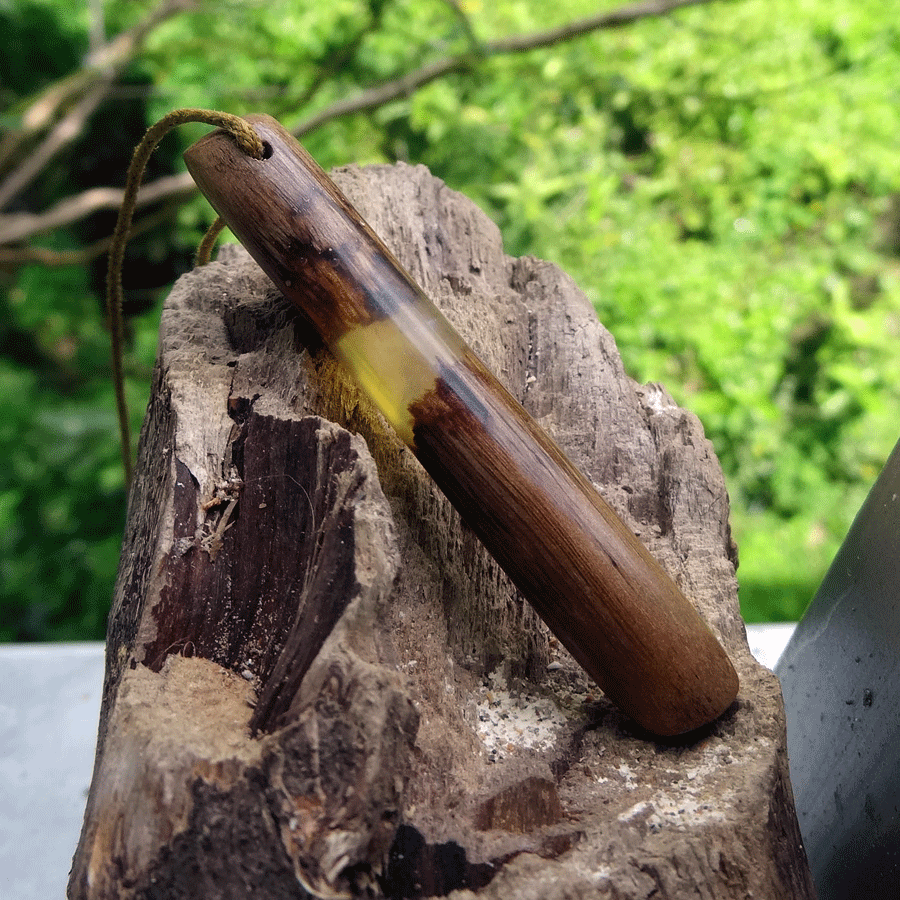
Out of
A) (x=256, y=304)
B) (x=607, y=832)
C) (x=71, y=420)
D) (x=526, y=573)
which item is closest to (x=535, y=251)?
(x=71, y=420)

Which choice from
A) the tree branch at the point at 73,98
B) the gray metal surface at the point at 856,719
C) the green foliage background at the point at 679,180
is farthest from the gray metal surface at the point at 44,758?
the tree branch at the point at 73,98

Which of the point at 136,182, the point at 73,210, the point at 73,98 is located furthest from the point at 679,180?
the point at 136,182

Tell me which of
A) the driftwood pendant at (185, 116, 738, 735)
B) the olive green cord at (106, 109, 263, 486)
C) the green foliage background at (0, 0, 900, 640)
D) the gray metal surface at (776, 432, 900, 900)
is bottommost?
the gray metal surface at (776, 432, 900, 900)

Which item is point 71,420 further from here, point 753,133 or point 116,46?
point 753,133

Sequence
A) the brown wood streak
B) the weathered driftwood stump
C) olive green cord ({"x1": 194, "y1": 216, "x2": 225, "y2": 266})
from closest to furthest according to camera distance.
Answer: the weathered driftwood stump < the brown wood streak < olive green cord ({"x1": 194, "y1": 216, "x2": 225, "y2": 266})

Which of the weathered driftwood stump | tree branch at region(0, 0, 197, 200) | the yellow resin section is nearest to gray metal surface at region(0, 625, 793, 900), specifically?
the weathered driftwood stump

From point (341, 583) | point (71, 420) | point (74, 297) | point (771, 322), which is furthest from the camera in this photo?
point (74, 297)

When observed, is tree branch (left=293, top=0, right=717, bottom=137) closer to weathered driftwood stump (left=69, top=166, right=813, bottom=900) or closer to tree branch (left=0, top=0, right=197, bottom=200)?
tree branch (left=0, top=0, right=197, bottom=200)
